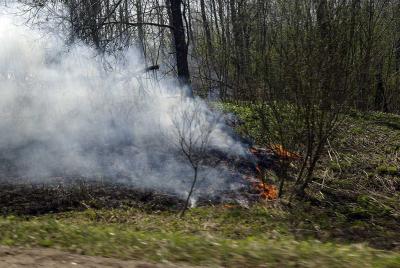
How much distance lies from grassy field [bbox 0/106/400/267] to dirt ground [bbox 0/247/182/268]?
0.62 feet

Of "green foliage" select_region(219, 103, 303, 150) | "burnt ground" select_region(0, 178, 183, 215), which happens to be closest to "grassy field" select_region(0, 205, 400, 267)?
"burnt ground" select_region(0, 178, 183, 215)

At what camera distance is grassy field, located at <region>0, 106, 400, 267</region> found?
536cm

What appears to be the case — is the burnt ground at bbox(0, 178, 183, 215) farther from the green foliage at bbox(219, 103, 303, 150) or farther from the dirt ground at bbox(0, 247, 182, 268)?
the dirt ground at bbox(0, 247, 182, 268)

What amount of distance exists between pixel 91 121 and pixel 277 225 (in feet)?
24.8

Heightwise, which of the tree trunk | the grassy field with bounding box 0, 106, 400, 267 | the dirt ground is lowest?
the grassy field with bounding box 0, 106, 400, 267

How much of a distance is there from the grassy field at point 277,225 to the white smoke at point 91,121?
63.0 inches

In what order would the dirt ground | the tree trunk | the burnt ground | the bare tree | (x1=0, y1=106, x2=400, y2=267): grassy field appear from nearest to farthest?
the dirt ground < (x1=0, y1=106, x2=400, y2=267): grassy field < the burnt ground < the bare tree < the tree trunk

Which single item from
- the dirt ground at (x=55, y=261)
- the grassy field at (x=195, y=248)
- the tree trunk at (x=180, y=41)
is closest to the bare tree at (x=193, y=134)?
the tree trunk at (x=180, y=41)

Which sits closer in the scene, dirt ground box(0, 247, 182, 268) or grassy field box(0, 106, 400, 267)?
dirt ground box(0, 247, 182, 268)

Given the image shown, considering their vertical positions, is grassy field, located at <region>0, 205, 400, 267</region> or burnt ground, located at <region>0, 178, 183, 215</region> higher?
grassy field, located at <region>0, 205, 400, 267</region>

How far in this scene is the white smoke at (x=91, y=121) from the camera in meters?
13.5

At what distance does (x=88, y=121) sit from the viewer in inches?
622

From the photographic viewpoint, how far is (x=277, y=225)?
10258 mm

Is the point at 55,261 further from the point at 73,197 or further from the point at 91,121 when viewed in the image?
the point at 91,121
